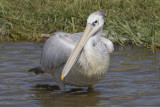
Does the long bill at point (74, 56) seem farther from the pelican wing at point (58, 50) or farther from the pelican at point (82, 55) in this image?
the pelican wing at point (58, 50)

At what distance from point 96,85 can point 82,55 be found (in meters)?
1.25

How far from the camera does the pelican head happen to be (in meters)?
4.95

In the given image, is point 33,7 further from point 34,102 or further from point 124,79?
point 34,102

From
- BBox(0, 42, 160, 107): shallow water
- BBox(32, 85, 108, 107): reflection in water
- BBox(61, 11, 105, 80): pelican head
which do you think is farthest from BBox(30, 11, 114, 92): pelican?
BBox(0, 42, 160, 107): shallow water

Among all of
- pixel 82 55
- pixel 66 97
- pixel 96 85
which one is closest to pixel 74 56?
pixel 82 55

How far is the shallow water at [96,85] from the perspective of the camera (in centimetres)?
529

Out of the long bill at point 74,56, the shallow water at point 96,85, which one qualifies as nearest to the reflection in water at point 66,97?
the shallow water at point 96,85

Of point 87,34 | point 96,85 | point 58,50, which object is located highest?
point 87,34

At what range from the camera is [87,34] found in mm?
5133

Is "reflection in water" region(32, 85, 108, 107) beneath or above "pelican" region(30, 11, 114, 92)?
beneath

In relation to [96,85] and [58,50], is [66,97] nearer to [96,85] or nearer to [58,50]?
[58,50]

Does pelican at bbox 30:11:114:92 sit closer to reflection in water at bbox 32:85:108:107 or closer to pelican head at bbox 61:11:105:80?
pelican head at bbox 61:11:105:80

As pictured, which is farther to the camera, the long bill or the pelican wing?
the pelican wing

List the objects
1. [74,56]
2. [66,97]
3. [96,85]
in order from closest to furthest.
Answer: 1. [74,56]
2. [66,97]
3. [96,85]
